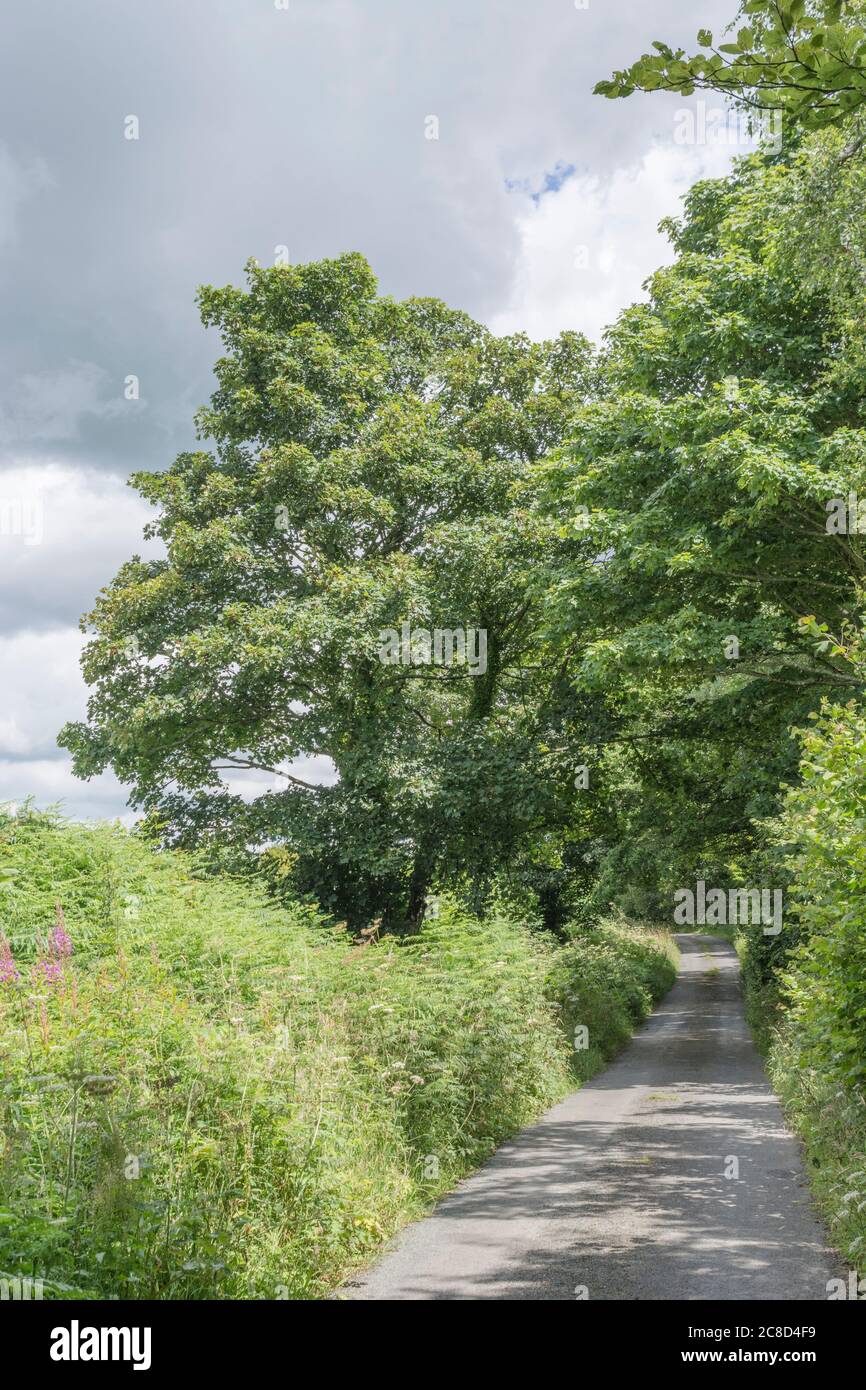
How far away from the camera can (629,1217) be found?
8164 mm

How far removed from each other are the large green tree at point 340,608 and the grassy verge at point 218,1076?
686 cm

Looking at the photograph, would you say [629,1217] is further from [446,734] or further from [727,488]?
[446,734]

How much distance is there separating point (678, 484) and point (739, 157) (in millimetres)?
8758

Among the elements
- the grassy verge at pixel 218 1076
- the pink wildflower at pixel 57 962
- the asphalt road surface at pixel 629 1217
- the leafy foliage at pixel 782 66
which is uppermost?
the leafy foliage at pixel 782 66

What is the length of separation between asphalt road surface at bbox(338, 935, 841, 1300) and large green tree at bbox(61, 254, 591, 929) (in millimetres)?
8161

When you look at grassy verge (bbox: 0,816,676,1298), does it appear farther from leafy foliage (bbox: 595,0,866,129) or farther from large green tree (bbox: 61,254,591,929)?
large green tree (bbox: 61,254,591,929)

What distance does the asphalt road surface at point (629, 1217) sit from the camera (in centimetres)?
644

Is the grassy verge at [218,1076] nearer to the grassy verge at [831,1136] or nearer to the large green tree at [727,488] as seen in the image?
the grassy verge at [831,1136]

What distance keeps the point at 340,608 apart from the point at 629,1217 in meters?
14.6

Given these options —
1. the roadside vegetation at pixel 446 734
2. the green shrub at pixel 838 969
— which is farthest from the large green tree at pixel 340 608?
the green shrub at pixel 838 969

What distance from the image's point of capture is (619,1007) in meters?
25.0

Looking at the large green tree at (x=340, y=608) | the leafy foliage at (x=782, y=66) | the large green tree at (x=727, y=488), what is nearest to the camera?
the leafy foliage at (x=782, y=66)

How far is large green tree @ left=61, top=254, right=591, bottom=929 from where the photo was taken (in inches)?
825

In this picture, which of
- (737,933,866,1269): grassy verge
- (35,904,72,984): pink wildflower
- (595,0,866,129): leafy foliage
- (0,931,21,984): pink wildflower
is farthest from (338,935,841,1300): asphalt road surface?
(595,0,866,129): leafy foliage
